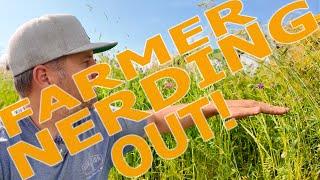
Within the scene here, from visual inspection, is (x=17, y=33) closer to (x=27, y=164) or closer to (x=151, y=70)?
(x=27, y=164)

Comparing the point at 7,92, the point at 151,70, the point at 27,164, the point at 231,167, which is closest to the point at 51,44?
the point at 27,164

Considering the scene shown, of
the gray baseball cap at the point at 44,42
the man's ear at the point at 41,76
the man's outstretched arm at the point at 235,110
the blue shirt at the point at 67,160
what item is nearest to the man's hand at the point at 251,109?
the man's outstretched arm at the point at 235,110

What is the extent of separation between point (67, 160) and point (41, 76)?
34 cm

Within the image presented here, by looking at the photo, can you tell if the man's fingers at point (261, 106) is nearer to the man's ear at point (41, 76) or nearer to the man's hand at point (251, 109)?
the man's hand at point (251, 109)

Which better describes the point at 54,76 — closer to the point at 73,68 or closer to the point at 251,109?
the point at 73,68

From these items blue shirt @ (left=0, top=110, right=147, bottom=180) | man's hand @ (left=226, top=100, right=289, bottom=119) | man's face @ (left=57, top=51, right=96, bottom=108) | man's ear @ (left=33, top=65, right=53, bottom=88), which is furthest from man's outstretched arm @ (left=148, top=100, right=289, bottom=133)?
man's ear @ (left=33, top=65, right=53, bottom=88)

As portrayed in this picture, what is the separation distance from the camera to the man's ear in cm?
230

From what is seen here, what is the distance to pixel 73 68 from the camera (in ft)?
7.63

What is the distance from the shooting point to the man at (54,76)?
2291 mm

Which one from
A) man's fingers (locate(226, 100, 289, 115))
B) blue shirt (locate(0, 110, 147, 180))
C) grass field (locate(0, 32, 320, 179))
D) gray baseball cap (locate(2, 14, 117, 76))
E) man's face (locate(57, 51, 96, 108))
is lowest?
grass field (locate(0, 32, 320, 179))

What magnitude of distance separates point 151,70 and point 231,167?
1508 mm
